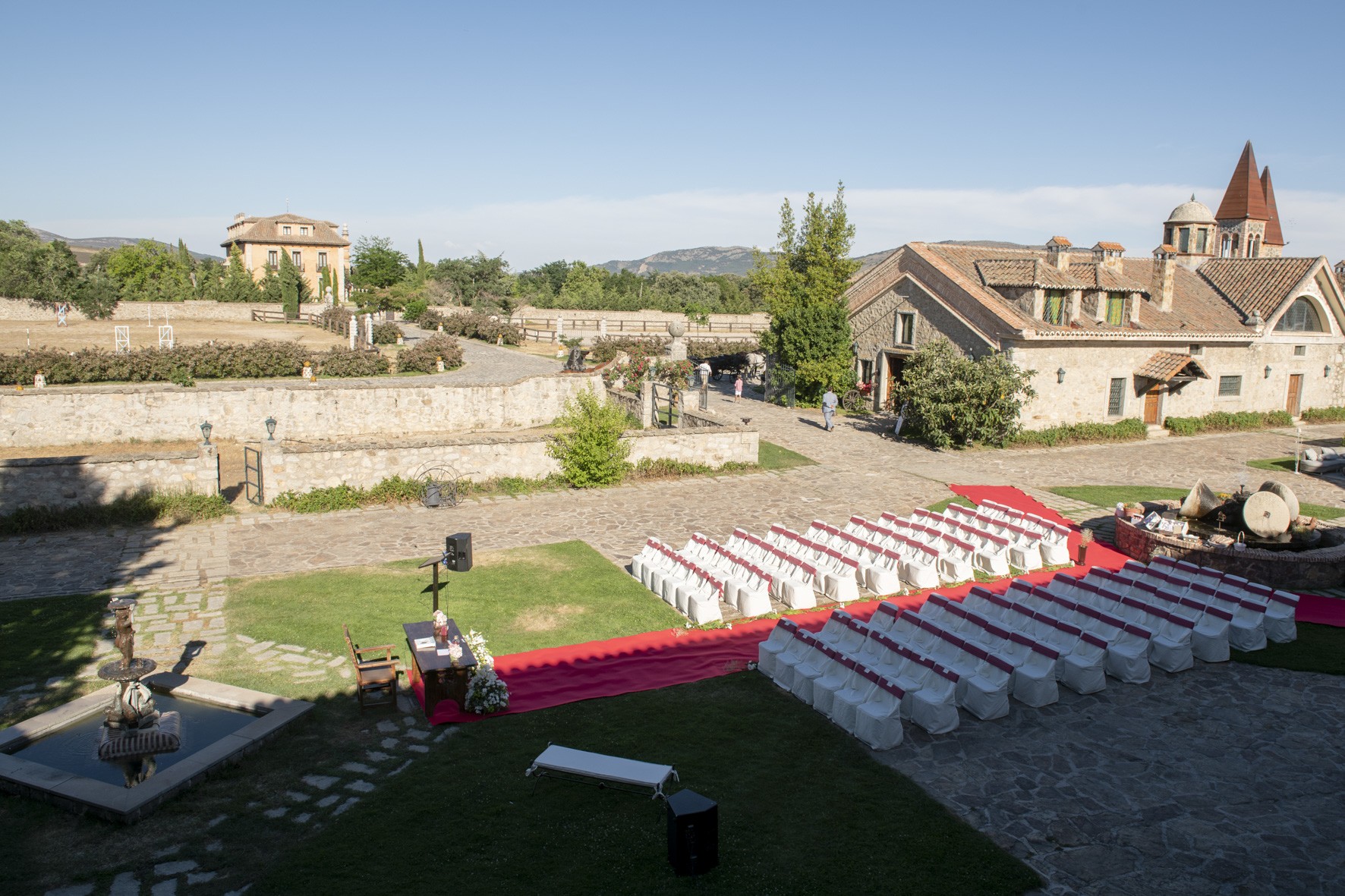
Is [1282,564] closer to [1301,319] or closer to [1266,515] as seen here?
[1266,515]

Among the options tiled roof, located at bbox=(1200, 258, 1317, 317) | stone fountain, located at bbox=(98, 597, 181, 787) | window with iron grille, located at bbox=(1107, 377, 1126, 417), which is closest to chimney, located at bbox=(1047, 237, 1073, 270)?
window with iron grille, located at bbox=(1107, 377, 1126, 417)

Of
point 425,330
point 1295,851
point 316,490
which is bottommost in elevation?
point 1295,851

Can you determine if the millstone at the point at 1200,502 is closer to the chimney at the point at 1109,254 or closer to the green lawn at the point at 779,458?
the green lawn at the point at 779,458

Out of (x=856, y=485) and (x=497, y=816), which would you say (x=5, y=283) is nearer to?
(x=856, y=485)

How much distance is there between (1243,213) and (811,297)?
3413cm

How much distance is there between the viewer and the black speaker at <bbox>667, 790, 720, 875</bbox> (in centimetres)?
743

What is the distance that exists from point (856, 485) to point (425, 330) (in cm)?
3842

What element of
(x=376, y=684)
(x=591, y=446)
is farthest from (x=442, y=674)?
(x=591, y=446)

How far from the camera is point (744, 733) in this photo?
10.4 meters

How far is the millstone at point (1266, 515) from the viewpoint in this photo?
16.6 metres

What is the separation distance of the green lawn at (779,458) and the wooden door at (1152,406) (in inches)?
574

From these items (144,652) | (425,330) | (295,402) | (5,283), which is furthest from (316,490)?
(5,283)

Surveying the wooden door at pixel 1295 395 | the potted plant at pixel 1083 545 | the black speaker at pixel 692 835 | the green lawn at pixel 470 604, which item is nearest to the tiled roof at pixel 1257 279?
the wooden door at pixel 1295 395

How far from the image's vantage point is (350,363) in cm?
3778
